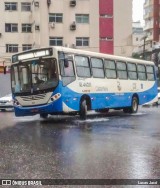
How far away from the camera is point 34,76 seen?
17609 millimetres

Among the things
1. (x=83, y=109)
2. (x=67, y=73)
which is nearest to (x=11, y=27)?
(x=83, y=109)

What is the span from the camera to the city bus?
56.7 ft

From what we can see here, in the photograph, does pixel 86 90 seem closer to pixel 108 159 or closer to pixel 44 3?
pixel 108 159

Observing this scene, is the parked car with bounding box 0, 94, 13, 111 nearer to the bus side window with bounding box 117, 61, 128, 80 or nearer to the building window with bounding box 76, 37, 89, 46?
the bus side window with bounding box 117, 61, 128, 80

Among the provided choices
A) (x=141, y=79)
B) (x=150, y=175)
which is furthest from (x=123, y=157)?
(x=141, y=79)

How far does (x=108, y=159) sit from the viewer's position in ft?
27.9

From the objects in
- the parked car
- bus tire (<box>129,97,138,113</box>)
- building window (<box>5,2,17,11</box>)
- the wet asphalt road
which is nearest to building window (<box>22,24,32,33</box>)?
building window (<box>5,2,17,11</box>)

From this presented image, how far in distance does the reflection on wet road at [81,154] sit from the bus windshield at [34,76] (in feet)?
12.2

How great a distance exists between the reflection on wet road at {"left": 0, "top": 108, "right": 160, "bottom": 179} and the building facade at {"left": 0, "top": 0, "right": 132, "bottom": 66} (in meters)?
37.0

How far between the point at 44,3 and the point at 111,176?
4481cm

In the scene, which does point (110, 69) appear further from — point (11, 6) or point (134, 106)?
point (11, 6)

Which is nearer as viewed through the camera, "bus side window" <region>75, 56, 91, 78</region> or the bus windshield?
the bus windshield

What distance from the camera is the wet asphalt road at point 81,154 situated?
7.21m

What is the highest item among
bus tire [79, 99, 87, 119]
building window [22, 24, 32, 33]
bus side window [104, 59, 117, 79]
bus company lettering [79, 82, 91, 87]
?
building window [22, 24, 32, 33]
